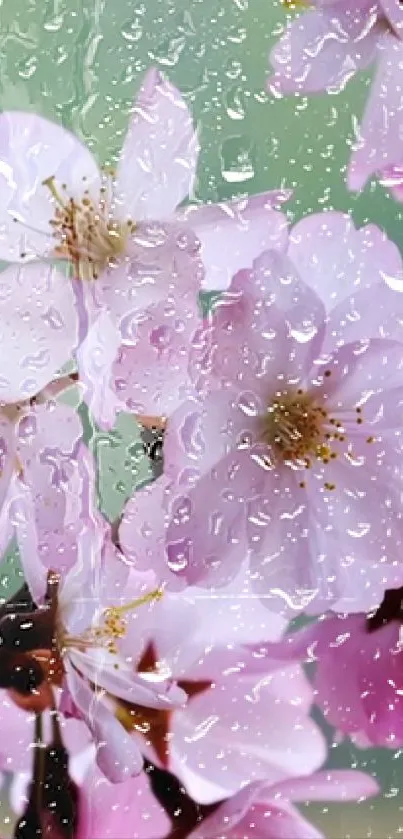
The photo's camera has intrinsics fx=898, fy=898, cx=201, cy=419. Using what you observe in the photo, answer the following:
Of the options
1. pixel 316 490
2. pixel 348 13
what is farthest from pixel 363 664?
pixel 348 13

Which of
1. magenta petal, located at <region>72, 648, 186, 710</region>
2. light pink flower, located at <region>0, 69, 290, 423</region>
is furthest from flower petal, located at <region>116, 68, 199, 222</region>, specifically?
magenta petal, located at <region>72, 648, 186, 710</region>

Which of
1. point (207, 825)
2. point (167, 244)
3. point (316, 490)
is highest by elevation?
point (167, 244)

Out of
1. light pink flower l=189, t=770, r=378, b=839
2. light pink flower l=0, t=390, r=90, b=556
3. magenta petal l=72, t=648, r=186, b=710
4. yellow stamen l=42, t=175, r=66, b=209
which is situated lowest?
light pink flower l=189, t=770, r=378, b=839

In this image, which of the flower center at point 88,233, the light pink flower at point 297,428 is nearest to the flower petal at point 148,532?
the light pink flower at point 297,428

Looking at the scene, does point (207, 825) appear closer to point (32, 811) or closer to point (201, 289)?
point (32, 811)

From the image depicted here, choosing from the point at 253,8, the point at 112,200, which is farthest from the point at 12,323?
the point at 253,8

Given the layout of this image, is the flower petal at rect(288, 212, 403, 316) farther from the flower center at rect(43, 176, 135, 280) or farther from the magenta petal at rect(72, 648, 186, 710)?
the magenta petal at rect(72, 648, 186, 710)

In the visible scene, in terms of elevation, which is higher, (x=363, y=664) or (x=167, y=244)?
(x=167, y=244)

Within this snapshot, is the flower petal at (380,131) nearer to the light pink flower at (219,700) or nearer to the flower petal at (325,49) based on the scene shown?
the flower petal at (325,49)
